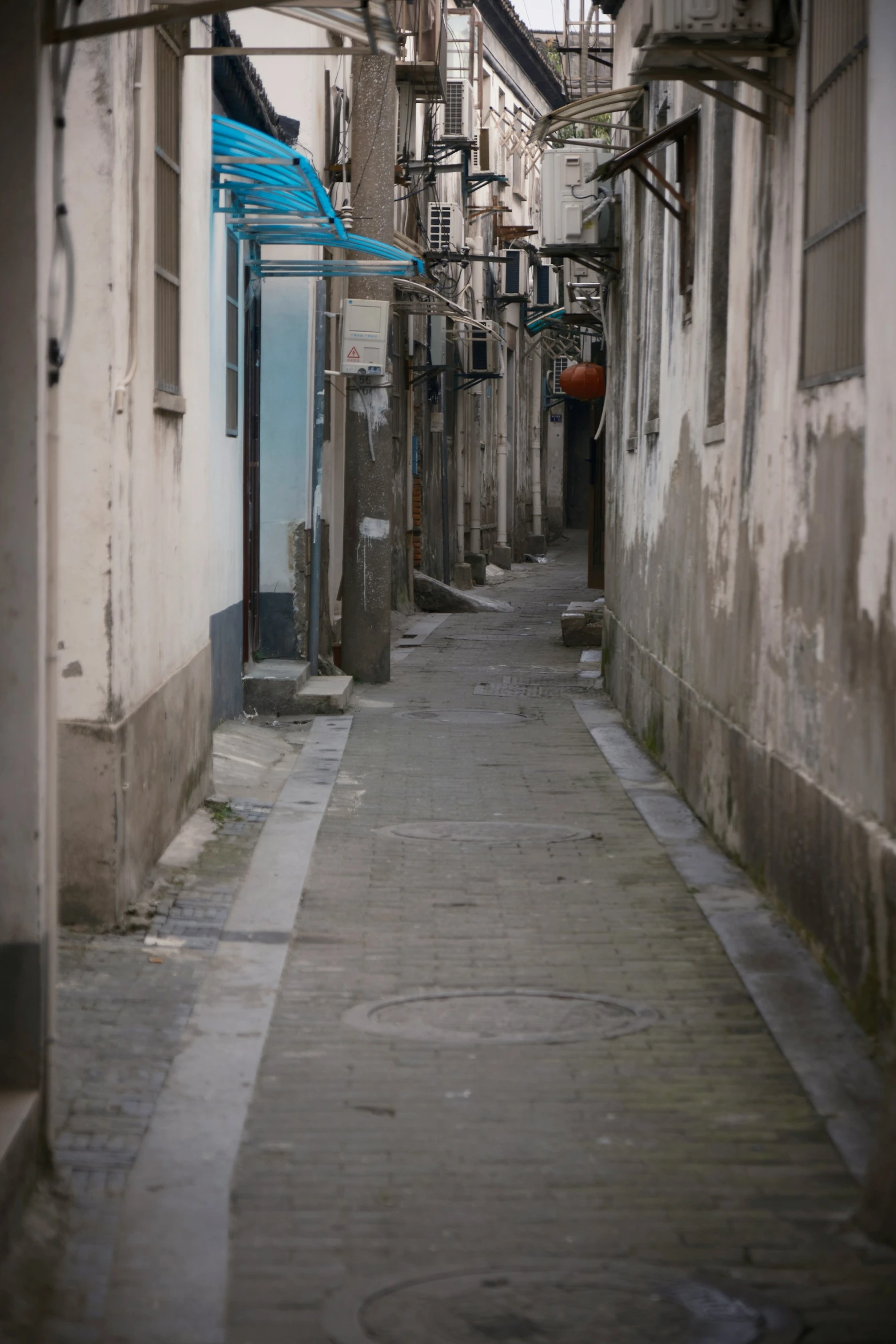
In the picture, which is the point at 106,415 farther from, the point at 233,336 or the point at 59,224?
the point at 233,336

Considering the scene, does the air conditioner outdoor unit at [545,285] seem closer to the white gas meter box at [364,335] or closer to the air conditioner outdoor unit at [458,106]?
the air conditioner outdoor unit at [458,106]

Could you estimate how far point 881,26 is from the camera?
554cm

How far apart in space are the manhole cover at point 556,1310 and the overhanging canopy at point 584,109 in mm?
9505

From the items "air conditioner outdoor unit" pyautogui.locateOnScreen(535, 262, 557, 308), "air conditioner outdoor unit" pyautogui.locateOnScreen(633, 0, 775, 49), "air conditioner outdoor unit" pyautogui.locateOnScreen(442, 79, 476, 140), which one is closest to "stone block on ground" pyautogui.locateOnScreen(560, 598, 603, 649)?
"air conditioner outdoor unit" pyautogui.locateOnScreen(442, 79, 476, 140)

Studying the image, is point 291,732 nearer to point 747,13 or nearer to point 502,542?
point 747,13

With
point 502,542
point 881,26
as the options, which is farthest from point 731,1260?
point 502,542

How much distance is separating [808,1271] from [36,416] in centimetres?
265

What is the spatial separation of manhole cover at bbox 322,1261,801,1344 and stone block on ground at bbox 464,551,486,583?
91.1ft

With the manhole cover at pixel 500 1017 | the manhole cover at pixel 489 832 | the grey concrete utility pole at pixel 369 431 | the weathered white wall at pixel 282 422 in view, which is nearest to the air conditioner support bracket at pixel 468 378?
the grey concrete utility pole at pixel 369 431

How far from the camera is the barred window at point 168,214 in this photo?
7.79 meters

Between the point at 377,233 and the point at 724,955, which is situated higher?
the point at 377,233

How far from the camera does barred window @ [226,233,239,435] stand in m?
12.1

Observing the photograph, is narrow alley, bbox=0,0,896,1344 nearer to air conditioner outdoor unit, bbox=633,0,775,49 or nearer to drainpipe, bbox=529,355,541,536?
air conditioner outdoor unit, bbox=633,0,775,49

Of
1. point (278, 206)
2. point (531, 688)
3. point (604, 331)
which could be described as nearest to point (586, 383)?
point (604, 331)
